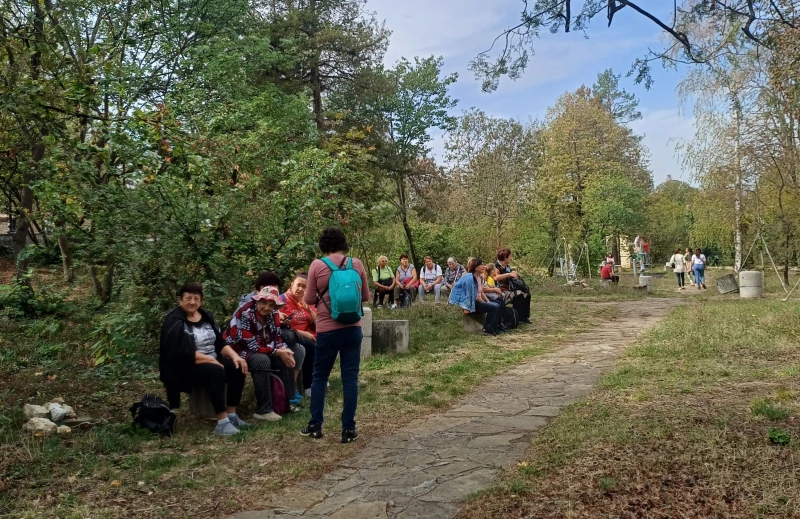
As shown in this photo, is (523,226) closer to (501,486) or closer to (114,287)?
(114,287)

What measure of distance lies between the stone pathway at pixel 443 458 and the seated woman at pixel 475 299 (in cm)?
329

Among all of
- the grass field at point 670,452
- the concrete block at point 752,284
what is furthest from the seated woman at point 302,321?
the concrete block at point 752,284

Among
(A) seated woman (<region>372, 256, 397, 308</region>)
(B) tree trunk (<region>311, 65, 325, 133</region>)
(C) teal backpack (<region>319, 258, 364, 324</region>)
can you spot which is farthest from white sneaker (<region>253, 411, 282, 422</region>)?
(B) tree trunk (<region>311, 65, 325, 133</region>)

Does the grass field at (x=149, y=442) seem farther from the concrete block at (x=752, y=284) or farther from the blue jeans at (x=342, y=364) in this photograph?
the concrete block at (x=752, y=284)

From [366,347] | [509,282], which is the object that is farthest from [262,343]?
[509,282]

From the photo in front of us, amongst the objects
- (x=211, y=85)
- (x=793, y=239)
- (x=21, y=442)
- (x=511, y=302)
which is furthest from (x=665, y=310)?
(x=21, y=442)

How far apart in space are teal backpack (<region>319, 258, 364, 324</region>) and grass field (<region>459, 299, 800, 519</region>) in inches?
63.8

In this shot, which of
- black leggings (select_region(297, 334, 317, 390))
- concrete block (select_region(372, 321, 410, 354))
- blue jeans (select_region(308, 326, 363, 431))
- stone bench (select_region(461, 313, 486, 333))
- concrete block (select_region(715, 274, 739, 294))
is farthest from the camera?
concrete block (select_region(715, 274, 739, 294))

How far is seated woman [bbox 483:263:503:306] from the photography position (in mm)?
11164

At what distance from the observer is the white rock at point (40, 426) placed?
4.86 metres

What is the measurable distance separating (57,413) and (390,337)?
4672 millimetres

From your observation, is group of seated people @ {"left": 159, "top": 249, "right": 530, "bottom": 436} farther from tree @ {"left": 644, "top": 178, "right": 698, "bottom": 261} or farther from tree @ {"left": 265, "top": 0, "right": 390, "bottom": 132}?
tree @ {"left": 644, "top": 178, "right": 698, "bottom": 261}

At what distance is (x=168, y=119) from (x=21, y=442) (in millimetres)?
3387

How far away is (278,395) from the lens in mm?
5691
